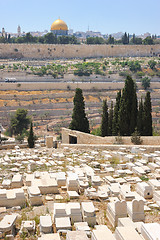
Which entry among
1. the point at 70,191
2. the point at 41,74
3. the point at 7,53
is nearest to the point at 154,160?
the point at 70,191

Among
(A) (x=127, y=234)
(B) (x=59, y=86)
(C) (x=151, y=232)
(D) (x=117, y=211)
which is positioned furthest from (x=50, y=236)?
(B) (x=59, y=86)

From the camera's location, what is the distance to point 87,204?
5.89m

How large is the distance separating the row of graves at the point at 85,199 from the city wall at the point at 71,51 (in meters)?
48.6

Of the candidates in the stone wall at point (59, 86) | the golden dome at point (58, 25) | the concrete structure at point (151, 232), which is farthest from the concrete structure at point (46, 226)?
the golden dome at point (58, 25)

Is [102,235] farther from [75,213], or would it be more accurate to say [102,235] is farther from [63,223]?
[75,213]

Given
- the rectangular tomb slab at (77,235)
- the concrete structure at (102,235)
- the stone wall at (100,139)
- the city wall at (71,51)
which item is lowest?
the stone wall at (100,139)

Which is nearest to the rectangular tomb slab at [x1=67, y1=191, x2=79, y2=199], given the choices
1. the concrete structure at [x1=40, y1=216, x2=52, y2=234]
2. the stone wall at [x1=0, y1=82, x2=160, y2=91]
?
the concrete structure at [x1=40, y1=216, x2=52, y2=234]

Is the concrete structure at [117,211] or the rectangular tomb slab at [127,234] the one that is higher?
the rectangular tomb slab at [127,234]

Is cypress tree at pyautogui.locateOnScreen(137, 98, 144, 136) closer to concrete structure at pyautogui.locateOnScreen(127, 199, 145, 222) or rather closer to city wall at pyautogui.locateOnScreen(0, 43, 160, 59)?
concrete structure at pyautogui.locateOnScreen(127, 199, 145, 222)

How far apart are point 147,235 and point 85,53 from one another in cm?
5647

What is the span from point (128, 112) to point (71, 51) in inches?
1825

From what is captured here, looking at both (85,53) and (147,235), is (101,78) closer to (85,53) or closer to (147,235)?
(85,53)

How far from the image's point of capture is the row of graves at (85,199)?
5.07 m

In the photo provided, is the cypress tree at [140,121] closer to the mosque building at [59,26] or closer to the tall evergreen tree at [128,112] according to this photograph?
the tall evergreen tree at [128,112]
